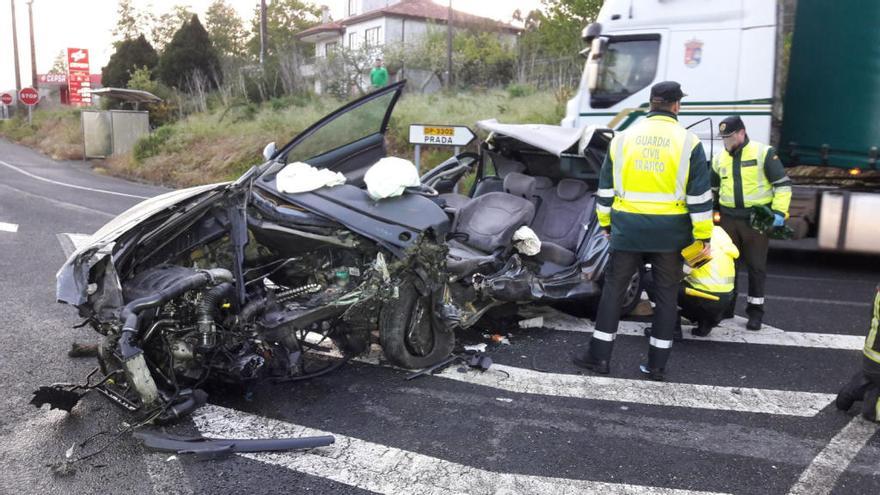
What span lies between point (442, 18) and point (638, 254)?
4188 centimetres

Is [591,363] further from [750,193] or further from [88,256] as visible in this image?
[88,256]

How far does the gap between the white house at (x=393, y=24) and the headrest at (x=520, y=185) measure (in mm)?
32683

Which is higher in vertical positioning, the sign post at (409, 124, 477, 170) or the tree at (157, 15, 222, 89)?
the tree at (157, 15, 222, 89)

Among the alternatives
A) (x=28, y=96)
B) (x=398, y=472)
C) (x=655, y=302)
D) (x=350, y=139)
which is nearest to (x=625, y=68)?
(x=655, y=302)

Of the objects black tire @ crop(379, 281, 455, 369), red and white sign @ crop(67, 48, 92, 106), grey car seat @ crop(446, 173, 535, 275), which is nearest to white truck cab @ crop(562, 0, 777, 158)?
grey car seat @ crop(446, 173, 535, 275)

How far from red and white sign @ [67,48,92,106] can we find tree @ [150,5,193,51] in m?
12.5

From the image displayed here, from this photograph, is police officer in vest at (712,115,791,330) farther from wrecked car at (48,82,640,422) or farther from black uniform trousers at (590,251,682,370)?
black uniform trousers at (590,251,682,370)

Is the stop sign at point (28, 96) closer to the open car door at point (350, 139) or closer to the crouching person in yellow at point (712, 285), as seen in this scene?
the open car door at point (350, 139)

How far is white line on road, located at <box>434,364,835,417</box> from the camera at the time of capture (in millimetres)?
4066

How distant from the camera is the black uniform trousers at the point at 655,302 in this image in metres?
4.46

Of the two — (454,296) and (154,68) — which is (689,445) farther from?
(154,68)

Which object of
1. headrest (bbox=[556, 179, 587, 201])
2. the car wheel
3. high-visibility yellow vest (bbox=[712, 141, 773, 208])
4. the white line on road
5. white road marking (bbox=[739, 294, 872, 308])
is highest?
high-visibility yellow vest (bbox=[712, 141, 773, 208])

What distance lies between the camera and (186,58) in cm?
3122

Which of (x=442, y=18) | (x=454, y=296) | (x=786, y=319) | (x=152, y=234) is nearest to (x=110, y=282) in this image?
(x=152, y=234)
